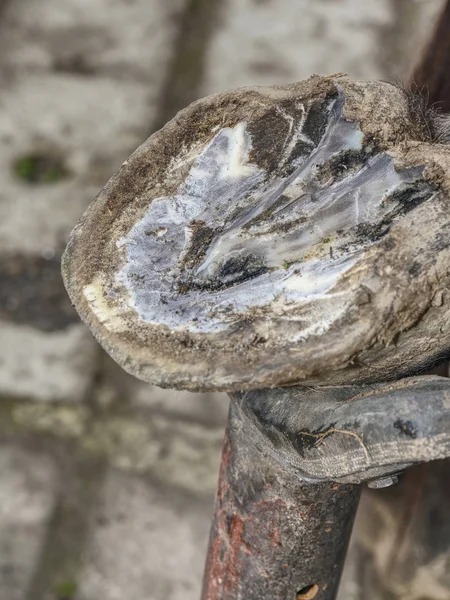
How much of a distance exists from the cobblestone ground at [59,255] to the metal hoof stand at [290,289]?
815mm

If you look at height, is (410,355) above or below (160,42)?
above

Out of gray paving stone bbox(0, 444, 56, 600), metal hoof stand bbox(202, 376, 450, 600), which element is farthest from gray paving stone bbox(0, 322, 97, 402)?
metal hoof stand bbox(202, 376, 450, 600)

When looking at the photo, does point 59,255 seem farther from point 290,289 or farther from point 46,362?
point 290,289

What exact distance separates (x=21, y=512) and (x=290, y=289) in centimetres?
122

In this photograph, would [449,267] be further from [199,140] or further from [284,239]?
[199,140]

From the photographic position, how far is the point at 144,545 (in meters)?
1.75

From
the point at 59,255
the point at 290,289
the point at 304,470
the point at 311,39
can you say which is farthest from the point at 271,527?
the point at 311,39

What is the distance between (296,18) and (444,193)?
7.05ft

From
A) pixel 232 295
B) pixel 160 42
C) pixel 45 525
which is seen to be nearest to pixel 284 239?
pixel 232 295

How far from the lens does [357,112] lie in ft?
2.82

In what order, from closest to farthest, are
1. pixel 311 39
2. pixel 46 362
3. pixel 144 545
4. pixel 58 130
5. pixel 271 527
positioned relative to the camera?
pixel 271 527
pixel 144 545
pixel 46 362
pixel 58 130
pixel 311 39

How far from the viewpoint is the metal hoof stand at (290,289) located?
2.29 feet

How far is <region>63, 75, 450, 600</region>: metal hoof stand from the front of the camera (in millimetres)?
697

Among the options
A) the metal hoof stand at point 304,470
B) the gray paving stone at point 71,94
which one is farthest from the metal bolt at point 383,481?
the gray paving stone at point 71,94
